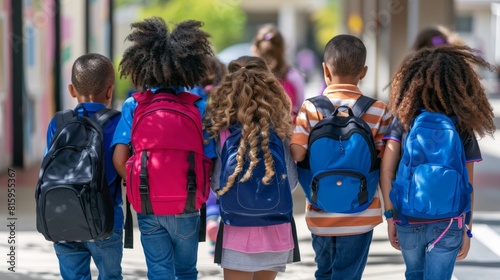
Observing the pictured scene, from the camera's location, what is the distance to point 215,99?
4.76 meters

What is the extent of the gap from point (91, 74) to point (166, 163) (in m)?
0.68

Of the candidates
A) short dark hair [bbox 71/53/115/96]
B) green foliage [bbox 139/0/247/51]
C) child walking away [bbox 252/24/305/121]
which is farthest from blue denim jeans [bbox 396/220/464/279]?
green foliage [bbox 139/0/247/51]

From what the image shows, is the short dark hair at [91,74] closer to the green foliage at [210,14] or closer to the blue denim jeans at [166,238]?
the blue denim jeans at [166,238]

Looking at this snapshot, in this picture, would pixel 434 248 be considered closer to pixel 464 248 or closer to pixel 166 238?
pixel 464 248

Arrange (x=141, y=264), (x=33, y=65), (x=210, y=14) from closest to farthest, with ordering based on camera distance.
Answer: (x=141, y=264) → (x=33, y=65) → (x=210, y=14)

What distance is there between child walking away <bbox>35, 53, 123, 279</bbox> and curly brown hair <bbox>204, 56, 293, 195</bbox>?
552mm

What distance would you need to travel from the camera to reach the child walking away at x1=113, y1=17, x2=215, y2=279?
14.8 feet

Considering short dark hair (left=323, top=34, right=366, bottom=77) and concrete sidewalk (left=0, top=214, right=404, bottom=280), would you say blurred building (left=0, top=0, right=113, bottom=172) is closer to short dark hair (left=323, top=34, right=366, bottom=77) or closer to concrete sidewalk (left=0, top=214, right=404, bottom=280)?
concrete sidewalk (left=0, top=214, right=404, bottom=280)

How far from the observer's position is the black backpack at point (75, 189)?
445 centimetres

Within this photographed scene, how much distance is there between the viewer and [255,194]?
→ 4.52 meters

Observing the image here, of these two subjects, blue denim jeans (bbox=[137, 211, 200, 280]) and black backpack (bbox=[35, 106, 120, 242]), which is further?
blue denim jeans (bbox=[137, 211, 200, 280])

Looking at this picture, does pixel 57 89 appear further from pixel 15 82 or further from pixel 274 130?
pixel 274 130

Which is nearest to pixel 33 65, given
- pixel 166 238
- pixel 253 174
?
pixel 166 238

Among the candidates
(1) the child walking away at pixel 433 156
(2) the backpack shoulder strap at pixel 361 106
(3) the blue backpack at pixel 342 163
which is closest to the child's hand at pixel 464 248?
(1) the child walking away at pixel 433 156
